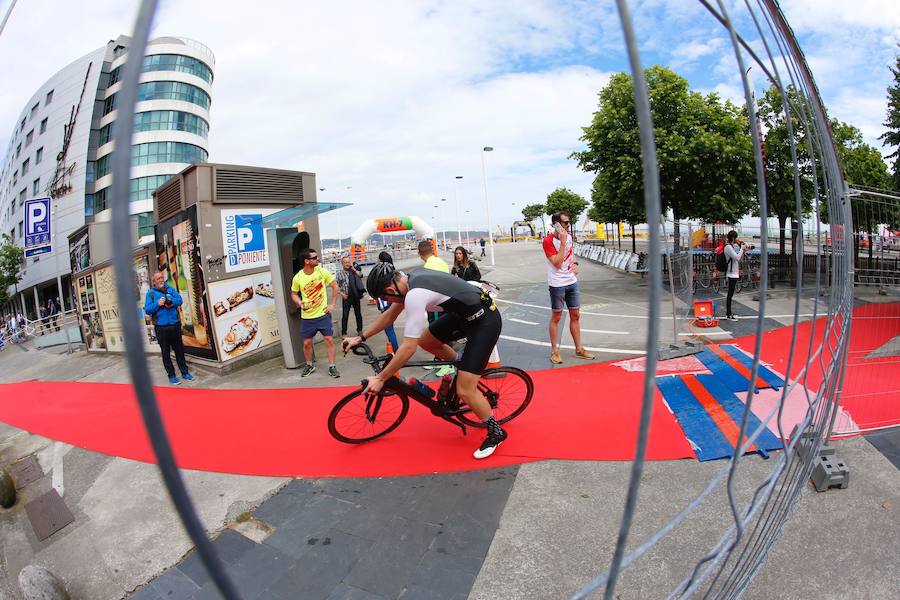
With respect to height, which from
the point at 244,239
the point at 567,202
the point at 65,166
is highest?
the point at 65,166

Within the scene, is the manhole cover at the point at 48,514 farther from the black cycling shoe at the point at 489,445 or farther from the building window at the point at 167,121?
the building window at the point at 167,121

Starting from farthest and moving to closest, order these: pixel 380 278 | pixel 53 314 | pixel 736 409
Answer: pixel 53 314, pixel 736 409, pixel 380 278

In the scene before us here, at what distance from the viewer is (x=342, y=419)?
4266mm

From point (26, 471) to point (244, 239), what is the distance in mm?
4199

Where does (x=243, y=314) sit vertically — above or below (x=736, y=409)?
above

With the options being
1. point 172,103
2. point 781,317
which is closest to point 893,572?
point 781,317

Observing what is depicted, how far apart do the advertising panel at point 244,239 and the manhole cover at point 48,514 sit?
403 cm

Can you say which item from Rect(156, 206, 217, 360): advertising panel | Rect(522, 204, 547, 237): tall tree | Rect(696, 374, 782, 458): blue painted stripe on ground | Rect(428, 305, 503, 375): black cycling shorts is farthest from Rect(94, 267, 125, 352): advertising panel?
Rect(522, 204, 547, 237): tall tree

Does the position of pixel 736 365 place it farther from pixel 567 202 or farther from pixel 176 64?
pixel 176 64

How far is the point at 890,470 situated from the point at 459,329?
126 inches

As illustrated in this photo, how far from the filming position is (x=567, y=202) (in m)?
56.9

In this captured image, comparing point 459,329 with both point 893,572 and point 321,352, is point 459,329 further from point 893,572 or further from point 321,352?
point 321,352

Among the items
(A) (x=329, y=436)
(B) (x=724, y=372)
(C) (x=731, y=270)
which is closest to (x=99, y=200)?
(A) (x=329, y=436)

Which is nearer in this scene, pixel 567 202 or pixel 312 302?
pixel 312 302
